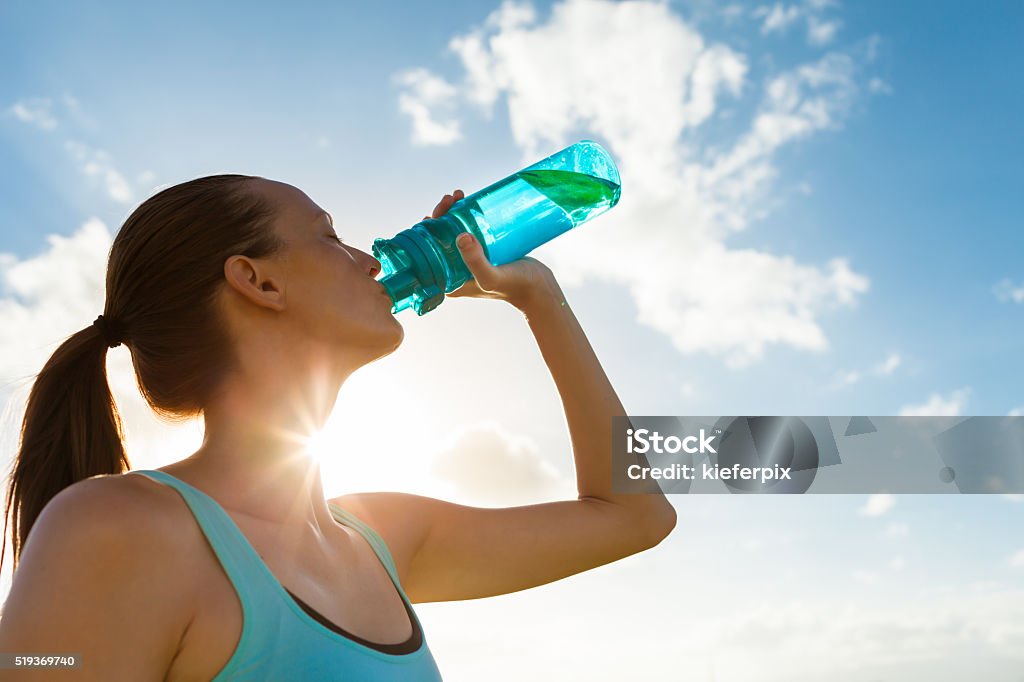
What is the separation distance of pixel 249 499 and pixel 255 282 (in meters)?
0.51

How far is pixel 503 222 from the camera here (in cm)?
282

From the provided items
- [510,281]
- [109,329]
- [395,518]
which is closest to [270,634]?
[395,518]

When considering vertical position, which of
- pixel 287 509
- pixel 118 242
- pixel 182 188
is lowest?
pixel 287 509

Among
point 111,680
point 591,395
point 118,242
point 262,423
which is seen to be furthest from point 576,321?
point 111,680

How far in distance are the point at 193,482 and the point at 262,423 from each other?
218 millimetres

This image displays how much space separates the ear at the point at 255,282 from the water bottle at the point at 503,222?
365 millimetres

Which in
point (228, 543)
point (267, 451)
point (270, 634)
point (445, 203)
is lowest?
point (270, 634)

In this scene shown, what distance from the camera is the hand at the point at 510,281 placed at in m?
2.52

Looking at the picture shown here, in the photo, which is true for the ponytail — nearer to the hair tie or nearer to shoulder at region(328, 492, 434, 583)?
the hair tie

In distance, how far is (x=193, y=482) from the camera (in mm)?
1748

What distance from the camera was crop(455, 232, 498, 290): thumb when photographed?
242cm

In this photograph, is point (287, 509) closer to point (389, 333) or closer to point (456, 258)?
point (389, 333)

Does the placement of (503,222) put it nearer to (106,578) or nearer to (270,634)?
(270,634)

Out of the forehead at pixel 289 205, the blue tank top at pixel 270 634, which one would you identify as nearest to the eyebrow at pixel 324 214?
the forehead at pixel 289 205
